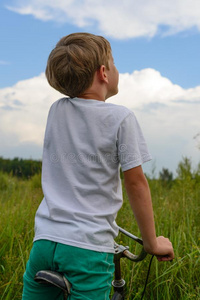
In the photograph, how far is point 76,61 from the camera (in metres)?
1.64

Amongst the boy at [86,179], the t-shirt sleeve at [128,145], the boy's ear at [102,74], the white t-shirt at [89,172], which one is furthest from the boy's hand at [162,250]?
the boy's ear at [102,74]

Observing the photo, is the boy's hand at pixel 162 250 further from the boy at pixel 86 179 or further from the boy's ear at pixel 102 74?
the boy's ear at pixel 102 74

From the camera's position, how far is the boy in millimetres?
1526

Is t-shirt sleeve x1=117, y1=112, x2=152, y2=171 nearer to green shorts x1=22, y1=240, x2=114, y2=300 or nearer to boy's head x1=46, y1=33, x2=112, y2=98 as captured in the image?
boy's head x1=46, y1=33, x2=112, y2=98

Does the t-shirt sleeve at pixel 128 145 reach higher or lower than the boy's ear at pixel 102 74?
lower

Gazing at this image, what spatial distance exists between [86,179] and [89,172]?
0.03 meters

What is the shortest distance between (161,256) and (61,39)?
1.04 meters

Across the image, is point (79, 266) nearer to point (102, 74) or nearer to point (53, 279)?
point (53, 279)

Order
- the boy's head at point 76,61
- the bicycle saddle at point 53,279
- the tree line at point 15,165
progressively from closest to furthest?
1. the bicycle saddle at point 53,279
2. the boy's head at point 76,61
3. the tree line at point 15,165

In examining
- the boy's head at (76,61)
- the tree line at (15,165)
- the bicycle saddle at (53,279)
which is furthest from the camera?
the tree line at (15,165)

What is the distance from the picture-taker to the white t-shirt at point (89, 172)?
5.02ft

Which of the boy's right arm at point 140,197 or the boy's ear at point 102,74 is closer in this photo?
the boy's right arm at point 140,197

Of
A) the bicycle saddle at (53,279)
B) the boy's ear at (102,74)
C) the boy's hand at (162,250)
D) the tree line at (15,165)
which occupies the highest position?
the boy's ear at (102,74)

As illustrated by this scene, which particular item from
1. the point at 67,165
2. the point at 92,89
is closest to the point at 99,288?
the point at 67,165
